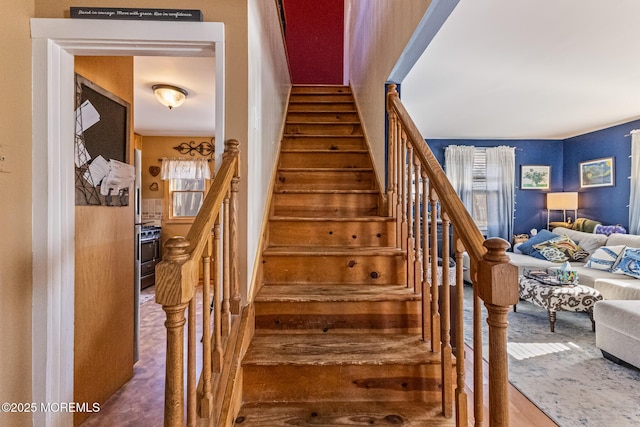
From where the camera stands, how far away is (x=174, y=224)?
5.14 m

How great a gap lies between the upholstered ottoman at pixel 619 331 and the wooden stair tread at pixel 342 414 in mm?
2013

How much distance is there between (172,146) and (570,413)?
5.82 meters

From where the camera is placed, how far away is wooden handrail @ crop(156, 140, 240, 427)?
787 millimetres

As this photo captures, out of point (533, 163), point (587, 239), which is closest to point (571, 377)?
point (587, 239)

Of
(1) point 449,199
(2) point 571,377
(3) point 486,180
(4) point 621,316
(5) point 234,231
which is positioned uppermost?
(3) point 486,180

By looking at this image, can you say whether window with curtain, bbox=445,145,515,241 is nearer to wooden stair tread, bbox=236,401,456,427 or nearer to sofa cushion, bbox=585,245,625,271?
sofa cushion, bbox=585,245,625,271

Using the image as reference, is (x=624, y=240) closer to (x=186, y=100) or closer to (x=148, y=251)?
(x=186, y=100)

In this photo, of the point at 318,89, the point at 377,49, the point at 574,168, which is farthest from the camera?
the point at 574,168

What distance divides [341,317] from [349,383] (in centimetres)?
33

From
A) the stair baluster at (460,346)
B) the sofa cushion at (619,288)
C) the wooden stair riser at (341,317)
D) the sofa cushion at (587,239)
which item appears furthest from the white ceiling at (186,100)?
the sofa cushion at (587,239)

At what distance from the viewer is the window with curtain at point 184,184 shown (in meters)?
5.09

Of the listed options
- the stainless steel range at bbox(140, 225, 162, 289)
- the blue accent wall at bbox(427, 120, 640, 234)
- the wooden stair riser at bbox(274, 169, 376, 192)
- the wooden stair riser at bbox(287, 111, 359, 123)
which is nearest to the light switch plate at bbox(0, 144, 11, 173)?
the wooden stair riser at bbox(274, 169, 376, 192)

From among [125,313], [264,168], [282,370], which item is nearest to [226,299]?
[282,370]

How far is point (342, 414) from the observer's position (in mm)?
1277
